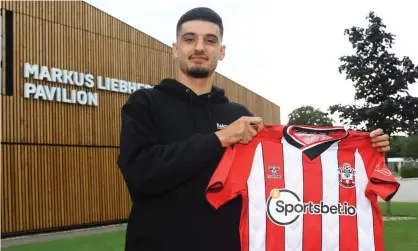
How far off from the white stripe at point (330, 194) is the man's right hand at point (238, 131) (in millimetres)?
745

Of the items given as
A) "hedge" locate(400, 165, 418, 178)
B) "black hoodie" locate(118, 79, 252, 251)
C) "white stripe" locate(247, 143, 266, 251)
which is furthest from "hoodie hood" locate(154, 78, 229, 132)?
"hedge" locate(400, 165, 418, 178)

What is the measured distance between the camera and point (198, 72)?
8.89 ft

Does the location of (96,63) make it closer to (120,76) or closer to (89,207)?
(120,76)

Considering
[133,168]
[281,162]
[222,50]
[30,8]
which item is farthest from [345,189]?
[30,8]

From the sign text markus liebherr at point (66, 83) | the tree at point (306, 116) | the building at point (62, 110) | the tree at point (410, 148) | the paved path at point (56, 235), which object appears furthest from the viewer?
the tree at point (306, 116)

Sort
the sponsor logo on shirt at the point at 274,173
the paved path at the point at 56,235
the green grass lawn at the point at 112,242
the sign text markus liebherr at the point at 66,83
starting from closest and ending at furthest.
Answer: the sponsor logo on shirt at the point at 274,173 → the green grass lawn at the point at 112,242 → the paved path at the point at 56,235 → the sign text markus liebherr at the point at 66,83

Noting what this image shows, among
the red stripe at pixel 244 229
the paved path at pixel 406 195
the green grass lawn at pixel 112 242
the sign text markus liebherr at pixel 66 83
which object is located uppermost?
the sign text markus liebherr at pixel 66 83

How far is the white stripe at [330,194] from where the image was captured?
2.96 meters

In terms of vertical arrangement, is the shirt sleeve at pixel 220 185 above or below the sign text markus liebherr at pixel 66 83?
below

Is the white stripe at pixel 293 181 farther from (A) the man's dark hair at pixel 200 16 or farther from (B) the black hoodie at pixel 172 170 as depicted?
(A) the man's dark hair at pixel 200 16

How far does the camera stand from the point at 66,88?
13.8 metres

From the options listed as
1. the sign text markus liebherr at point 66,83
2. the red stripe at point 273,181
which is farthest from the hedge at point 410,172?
the red stripe at point 273,181

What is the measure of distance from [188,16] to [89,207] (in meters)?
12.3

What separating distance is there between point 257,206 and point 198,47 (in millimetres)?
1030
